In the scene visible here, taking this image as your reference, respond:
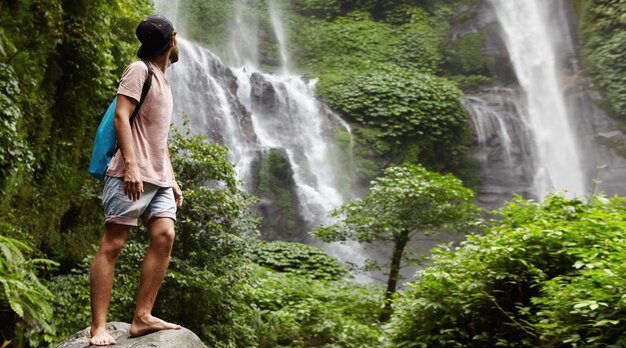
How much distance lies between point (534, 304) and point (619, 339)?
0.95 m

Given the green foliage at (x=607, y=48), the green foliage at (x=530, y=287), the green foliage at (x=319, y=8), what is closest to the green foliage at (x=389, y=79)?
the green foliage at (x=319, y=8)

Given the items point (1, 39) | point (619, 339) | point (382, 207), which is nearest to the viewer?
point (619, 339)

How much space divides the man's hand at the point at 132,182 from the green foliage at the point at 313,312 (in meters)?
4.10

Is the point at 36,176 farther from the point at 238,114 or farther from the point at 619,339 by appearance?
the point at 238,114

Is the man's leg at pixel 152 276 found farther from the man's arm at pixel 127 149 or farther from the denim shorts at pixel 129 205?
the man's arm at pixel 127 149

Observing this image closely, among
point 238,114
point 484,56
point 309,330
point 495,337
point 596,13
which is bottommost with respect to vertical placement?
point 309,330

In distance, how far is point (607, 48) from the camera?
64.2 feet

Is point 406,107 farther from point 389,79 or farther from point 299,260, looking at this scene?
point 299,260

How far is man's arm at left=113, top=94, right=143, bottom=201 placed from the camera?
116 inches

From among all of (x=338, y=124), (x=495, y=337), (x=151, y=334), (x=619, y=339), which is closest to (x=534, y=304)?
(x=495, y=337)

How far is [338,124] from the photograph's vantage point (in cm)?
1767

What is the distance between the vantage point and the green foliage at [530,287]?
4055mm

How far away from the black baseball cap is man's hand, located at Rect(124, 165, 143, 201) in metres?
0.67

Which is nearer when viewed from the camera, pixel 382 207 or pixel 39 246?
pixel 39 246
